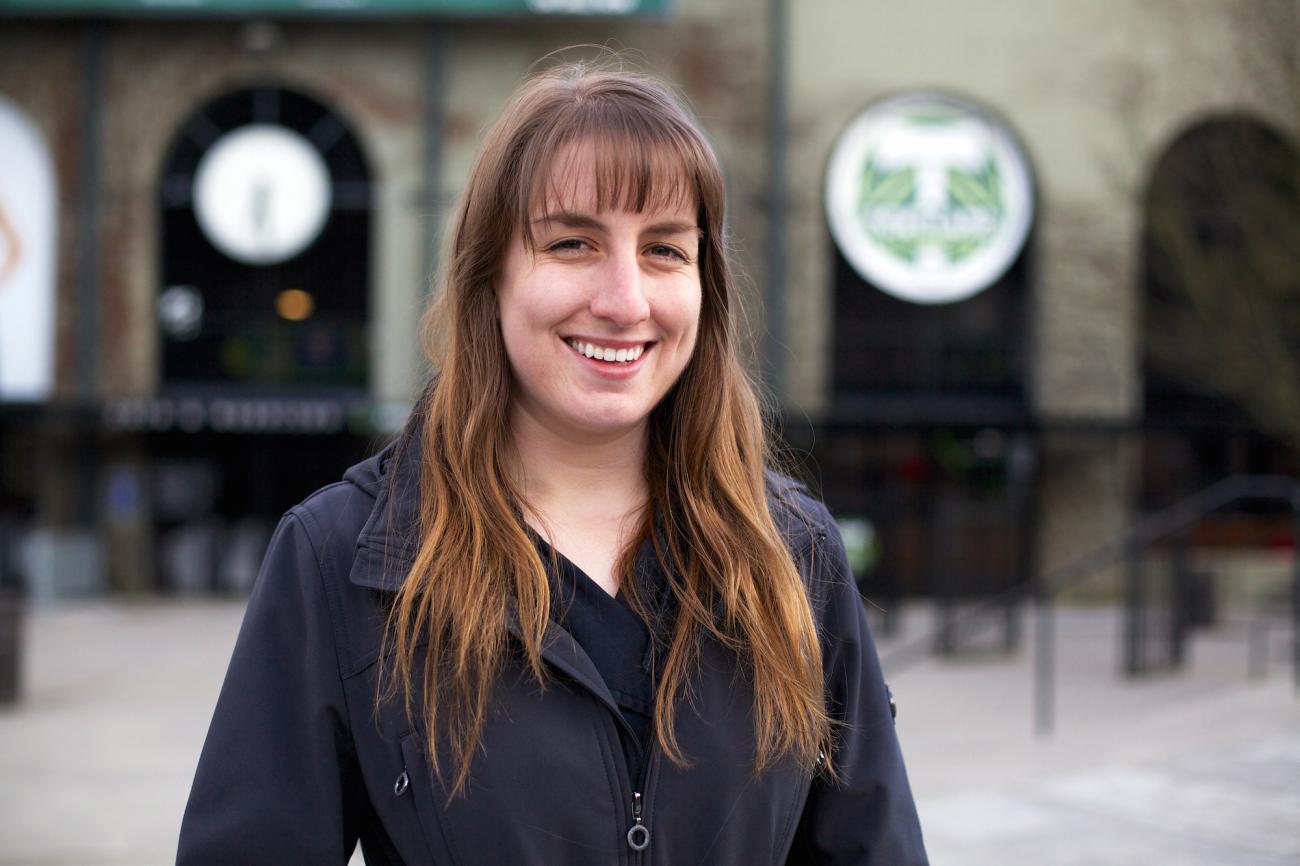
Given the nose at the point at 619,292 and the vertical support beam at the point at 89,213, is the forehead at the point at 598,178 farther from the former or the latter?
the vertical support beam at the point at 89,213

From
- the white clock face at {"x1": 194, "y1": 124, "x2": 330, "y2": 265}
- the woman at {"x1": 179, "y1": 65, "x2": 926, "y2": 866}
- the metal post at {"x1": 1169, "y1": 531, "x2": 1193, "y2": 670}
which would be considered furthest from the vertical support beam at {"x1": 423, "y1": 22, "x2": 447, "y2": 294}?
the woman at {"x1": 179, "y1": 65, "x2": 926, "y2": 866}

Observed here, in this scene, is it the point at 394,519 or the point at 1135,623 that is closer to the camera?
the point at 394,519

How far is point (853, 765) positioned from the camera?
7.04 feet

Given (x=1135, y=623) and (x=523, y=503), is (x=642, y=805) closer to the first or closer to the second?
(x=523, y=503)

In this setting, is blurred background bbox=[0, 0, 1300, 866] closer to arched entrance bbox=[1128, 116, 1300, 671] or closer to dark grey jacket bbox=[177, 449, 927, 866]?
arched entrance bbox=[1128, 116, 1300, 671]

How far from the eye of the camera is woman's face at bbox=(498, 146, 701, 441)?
6.52ft

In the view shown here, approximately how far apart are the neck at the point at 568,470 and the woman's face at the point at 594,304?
0.12ft

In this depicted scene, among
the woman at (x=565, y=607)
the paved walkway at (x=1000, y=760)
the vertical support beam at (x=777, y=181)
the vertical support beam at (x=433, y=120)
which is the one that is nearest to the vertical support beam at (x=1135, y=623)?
the paved walkway at (x=1000, y=760)

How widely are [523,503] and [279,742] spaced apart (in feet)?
1.59

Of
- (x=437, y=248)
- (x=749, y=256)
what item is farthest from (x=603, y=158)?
(x=437, y=248)

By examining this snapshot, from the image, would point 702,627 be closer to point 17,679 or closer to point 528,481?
point 528,481

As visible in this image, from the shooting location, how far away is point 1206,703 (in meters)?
9.82

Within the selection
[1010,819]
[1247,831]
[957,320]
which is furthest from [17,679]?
[957,320]

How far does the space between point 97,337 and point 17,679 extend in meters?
9.48
